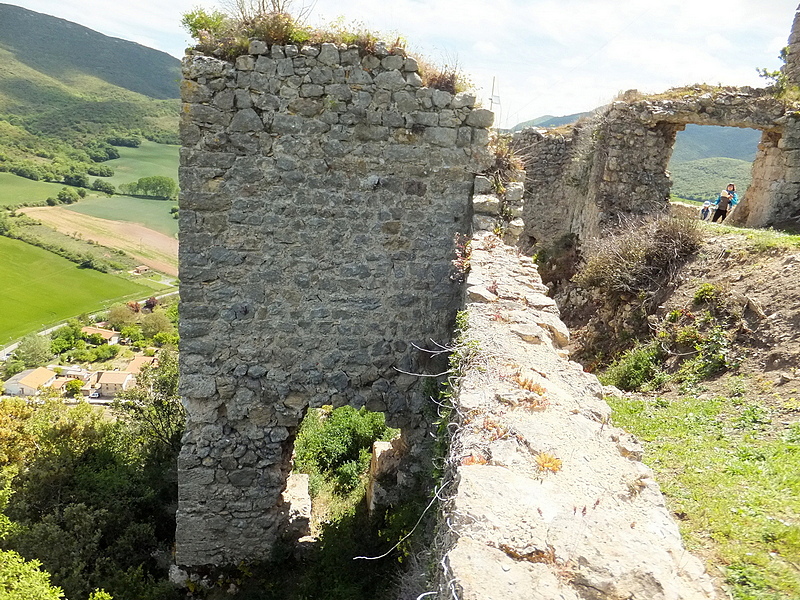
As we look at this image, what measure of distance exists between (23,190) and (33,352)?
169ft

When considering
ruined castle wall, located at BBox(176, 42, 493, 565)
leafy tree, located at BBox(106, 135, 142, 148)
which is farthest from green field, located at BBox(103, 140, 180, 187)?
ruined castle wall, located at BBox(176, 42, 493, 565)

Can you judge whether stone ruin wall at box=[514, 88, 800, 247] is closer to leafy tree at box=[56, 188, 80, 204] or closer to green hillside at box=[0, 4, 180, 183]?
green hillside at box=[0, 4, 180, 183]

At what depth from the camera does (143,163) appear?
3514 inches

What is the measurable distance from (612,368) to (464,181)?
143 inches

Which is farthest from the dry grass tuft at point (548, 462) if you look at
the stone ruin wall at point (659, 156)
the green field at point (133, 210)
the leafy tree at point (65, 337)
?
the green field at point (133, 210)

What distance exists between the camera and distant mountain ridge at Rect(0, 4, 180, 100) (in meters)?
127

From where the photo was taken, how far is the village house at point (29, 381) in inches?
1287

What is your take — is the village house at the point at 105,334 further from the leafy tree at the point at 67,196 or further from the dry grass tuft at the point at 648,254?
the dry grass tuft at the point at 648,254

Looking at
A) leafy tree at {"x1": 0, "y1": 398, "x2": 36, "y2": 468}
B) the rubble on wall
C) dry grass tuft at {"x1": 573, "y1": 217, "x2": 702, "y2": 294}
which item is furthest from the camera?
dry grass tuft at {"x1": 573, "y1": 217, "x2": 702, "y2": 294}

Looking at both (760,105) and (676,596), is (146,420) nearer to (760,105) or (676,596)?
(676,596)

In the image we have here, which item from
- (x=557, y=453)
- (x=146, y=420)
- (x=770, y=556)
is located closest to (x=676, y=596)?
(x=557, y=453)

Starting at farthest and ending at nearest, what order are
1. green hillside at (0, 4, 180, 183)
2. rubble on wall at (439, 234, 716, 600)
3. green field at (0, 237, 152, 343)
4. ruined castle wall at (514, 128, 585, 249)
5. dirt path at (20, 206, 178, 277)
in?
1. green hillside at (0, 4, 180, 183)
2. dirt path at (20, 206, 178, 277)
3. green field at (0, 237, 152, 343)
4. ruined castle wall at (514, 128, 585, 249)
5. rubble on wall at (439, 234, 716, 600)

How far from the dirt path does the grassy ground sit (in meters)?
71.5

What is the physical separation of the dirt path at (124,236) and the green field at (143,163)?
13.4 metres
